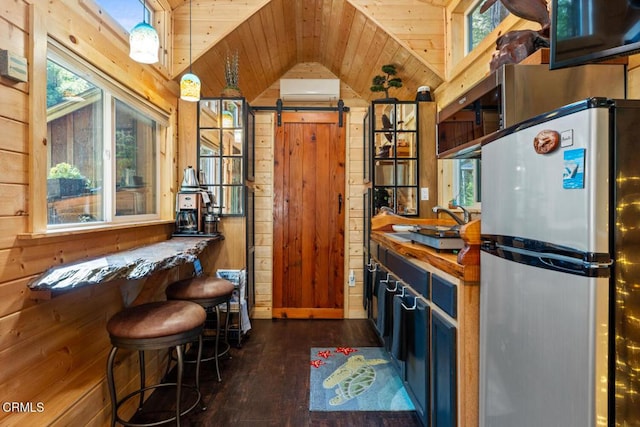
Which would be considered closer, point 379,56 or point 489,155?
point 489,155

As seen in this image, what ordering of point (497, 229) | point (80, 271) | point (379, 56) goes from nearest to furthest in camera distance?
point (497, 229), point (80, 271), point (379, 56)

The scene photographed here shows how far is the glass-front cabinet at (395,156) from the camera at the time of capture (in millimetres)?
3129

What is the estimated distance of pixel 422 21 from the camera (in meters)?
2.88

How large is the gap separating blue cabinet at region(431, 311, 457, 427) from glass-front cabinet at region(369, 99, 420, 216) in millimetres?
1685

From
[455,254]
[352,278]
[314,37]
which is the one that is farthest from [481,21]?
[352,278]

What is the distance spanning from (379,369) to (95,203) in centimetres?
218

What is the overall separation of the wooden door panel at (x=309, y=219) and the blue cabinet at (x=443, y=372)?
221cm

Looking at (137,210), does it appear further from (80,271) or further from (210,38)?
(210,38)

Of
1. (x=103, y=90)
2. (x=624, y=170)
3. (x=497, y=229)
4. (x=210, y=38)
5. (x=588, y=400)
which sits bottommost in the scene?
(x=588, y=400)

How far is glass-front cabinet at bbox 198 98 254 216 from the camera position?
10.2 feet

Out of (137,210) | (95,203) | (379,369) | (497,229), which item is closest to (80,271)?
(95,203)

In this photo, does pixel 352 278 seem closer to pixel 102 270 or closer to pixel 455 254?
pixel 455 254

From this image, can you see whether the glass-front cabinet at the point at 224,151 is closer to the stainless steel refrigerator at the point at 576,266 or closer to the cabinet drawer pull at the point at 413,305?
the cabinet drawer pull at the point at 413,305

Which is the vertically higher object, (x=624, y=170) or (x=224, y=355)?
(x=624, y=170)
